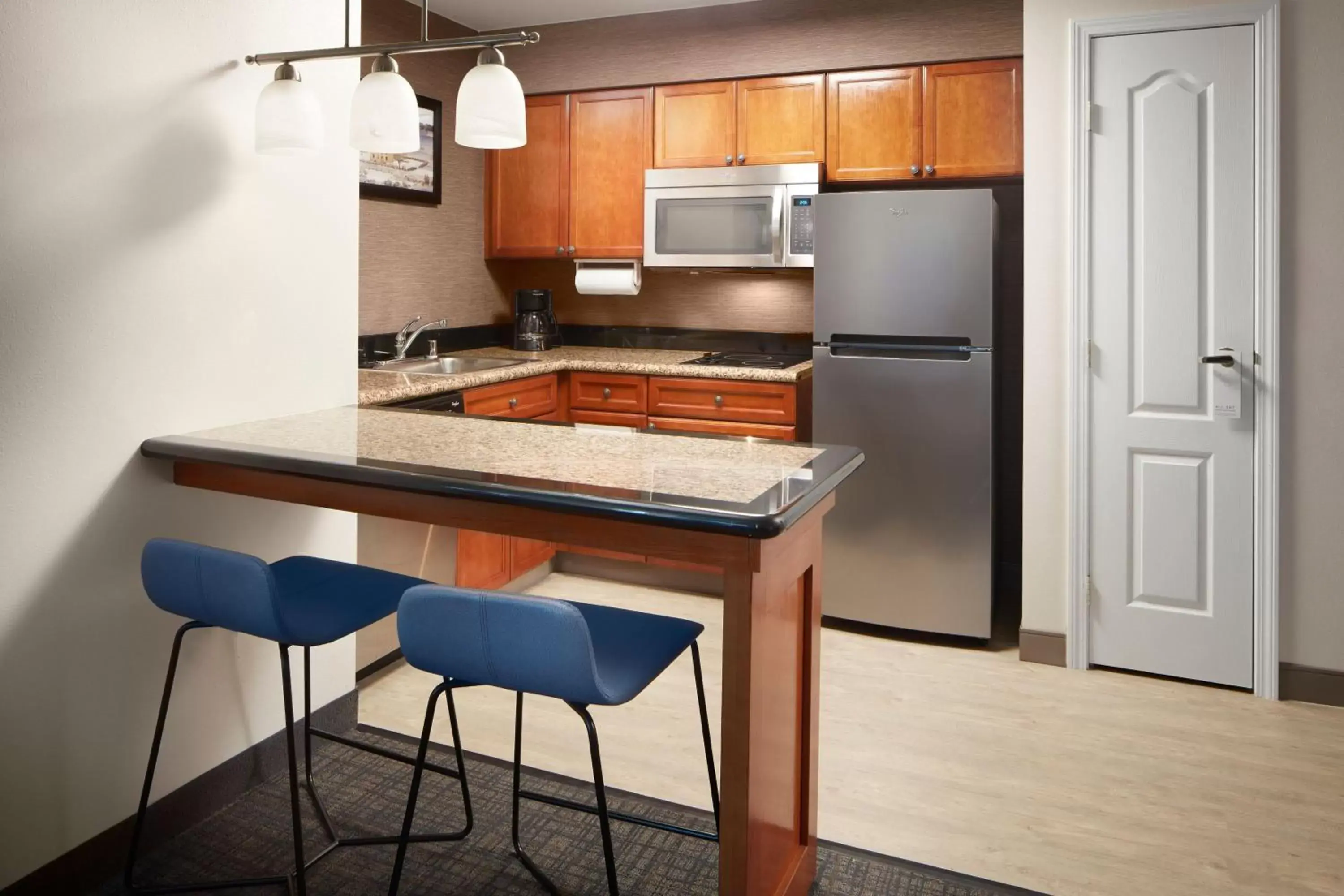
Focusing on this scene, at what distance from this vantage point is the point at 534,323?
15.5 feet

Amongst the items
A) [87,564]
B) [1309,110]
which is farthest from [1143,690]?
[87,564]

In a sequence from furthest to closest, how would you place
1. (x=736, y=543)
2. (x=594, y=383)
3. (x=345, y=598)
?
1. (x=594, y=383)
2. (x=345, y=598)
3. (x=736, y=543)

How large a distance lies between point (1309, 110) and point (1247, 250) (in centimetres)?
41

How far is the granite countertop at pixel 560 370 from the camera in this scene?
3199 mm

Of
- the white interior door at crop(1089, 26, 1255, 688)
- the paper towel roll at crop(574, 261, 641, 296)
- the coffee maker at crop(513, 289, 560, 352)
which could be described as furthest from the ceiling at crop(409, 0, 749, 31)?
the white interior door at crop(1089, 26, 1255, 688)

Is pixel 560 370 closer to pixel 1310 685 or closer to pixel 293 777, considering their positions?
pixel 293 777

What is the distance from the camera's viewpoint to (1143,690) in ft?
10.1

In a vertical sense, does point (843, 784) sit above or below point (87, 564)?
below

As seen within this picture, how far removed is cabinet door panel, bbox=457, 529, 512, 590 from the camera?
3.36 metres

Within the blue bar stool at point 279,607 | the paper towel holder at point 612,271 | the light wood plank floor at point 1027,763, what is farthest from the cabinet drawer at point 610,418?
the blue bar stool at point 279,607

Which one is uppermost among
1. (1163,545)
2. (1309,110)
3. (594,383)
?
(1309,110)

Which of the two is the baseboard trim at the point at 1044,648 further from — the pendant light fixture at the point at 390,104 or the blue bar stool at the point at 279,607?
the pendant light fixture at the point at 390,104

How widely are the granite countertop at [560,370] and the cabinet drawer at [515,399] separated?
3 centimetres

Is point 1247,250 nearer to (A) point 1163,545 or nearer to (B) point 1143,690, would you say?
(A) point 1163,545
